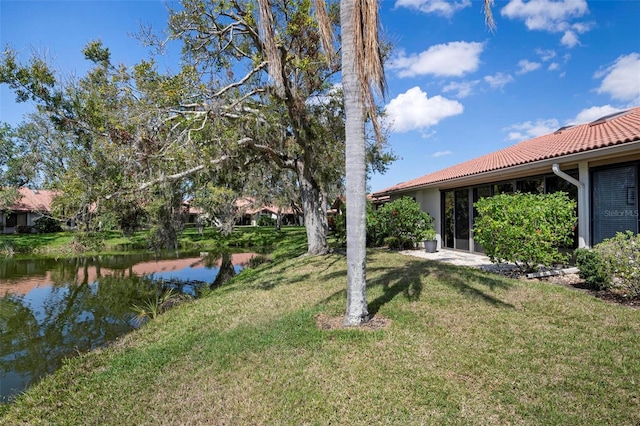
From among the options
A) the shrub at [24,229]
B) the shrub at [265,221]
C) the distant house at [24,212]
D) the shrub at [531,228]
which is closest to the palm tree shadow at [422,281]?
the shrub at [531,228]

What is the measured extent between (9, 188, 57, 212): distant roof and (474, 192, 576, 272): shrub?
41.9 meters

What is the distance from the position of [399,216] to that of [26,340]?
1246 cm

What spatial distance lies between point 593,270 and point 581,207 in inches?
104

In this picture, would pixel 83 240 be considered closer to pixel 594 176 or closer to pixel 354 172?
pixel 354 172

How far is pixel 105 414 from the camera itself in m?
3.81

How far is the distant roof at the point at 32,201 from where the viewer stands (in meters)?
36.4

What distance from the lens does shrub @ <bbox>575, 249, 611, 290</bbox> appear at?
257 inches

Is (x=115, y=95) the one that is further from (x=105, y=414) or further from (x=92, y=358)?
(x=105, y=414)

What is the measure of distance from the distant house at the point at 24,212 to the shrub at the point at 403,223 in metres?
35.7

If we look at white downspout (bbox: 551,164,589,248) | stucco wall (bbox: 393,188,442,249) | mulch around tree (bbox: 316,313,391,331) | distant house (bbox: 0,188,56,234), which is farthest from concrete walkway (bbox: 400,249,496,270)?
distant house (bbox: 0,188,56,234)

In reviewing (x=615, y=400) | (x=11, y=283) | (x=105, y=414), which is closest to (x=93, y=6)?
(x=11, y=283)

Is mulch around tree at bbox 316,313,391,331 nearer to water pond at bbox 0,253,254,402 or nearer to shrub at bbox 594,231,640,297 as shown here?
shrub at bbox 594,231,640,297

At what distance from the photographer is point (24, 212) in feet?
124

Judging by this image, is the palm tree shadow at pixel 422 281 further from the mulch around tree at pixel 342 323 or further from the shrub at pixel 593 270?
the shrub at pixel 593 270
